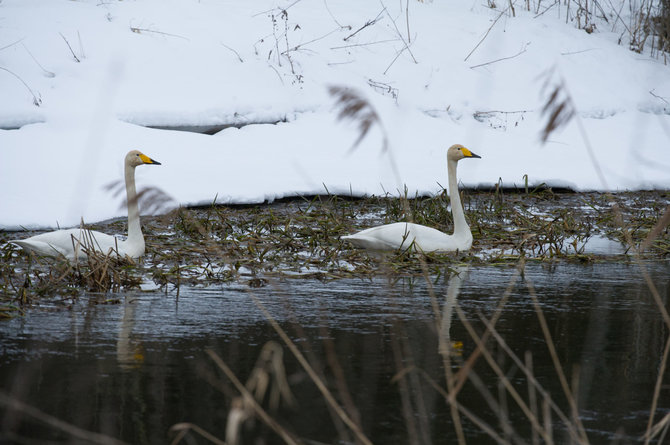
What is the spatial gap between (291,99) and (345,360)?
28.2ft

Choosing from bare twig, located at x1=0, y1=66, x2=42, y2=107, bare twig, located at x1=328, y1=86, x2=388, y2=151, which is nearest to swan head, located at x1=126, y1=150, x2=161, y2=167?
bare twig, located at x1=0, y1=66, x2=42, y2=107

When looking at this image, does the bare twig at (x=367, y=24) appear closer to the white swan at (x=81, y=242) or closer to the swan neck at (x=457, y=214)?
the swan neck at (x=457, y=214)

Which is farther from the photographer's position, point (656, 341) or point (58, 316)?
point (58, 316)

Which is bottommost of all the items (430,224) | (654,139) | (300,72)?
(430,224)

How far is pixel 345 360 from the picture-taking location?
4250 millimetres

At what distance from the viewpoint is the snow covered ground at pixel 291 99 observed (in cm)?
997

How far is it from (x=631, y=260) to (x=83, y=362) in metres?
4.88

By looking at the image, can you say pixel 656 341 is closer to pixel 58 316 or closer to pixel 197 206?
pixel 58 316

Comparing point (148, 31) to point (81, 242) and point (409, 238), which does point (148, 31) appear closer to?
point (81, 242)

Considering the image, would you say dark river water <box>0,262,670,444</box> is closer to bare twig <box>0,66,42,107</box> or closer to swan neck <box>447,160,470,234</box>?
swan neck <box>447,160,470,234</box>

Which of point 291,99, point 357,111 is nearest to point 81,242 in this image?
point 357,111

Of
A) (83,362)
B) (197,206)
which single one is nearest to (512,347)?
(83,362)

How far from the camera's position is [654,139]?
542 inches

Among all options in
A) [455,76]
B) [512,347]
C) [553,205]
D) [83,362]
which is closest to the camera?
[83,362]
